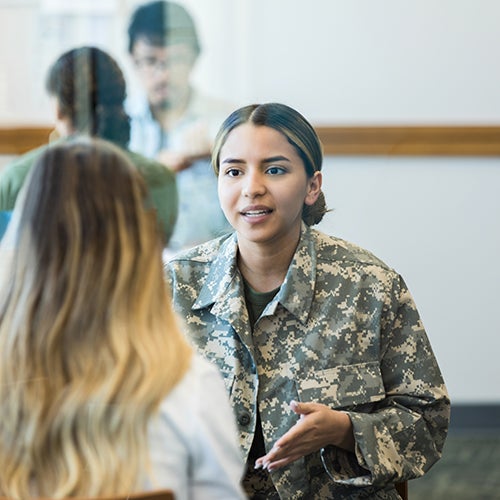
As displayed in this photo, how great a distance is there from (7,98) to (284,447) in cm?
109

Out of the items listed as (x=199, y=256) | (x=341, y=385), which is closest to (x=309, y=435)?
(x=341, y=385)

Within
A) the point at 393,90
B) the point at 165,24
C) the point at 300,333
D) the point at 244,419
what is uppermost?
the point at 165,24

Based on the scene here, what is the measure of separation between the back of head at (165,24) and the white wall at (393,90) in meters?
0.03

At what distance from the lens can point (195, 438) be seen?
1246mm

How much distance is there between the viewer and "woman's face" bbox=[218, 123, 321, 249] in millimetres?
1708

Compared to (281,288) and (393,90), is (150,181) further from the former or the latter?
(393,90)

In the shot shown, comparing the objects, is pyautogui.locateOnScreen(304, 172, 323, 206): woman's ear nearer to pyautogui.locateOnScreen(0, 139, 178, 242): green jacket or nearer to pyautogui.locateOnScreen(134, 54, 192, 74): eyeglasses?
pyautogui.locateOnScreen(0, 139, 178, 242): green jacket

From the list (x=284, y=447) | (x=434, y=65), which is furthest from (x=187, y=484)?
(x=434, y=65)

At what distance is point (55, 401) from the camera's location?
1242 millimetres

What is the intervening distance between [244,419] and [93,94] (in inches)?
31.7

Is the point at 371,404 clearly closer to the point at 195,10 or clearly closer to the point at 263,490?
the point at 263,490

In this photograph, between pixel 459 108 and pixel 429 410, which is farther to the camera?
pixel 459 108

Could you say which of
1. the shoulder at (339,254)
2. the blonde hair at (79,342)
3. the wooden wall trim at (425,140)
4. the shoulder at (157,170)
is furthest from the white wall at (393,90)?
the blonde hair at (79,342)

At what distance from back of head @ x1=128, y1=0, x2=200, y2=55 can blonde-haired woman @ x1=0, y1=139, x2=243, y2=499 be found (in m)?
1.05
